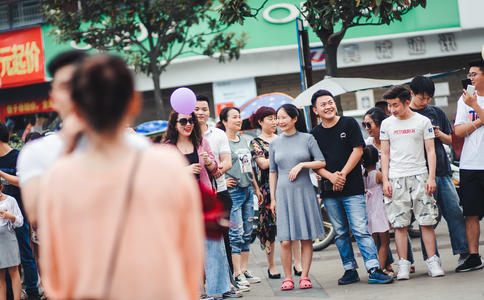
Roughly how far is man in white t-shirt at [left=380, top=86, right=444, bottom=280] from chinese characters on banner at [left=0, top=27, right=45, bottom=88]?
56.1ft

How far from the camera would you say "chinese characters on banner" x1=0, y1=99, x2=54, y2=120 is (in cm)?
2380

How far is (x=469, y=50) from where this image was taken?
22.1 m

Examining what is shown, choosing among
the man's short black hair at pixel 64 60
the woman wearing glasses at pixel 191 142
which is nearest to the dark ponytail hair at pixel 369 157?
the woman wearing glasses at pixel 191 142

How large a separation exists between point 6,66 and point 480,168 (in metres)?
19.0

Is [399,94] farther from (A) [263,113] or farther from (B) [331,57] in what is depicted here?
(B) [331,57]

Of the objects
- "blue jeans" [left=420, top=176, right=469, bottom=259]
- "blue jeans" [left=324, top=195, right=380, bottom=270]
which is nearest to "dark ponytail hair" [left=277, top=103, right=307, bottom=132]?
"blue jeans" [left=324, top=195, right=380, bottom=270]

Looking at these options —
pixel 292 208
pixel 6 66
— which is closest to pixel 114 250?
pixel 292 208

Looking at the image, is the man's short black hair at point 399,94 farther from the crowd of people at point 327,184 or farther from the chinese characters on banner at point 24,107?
the chinese characters on banner at point 24,107

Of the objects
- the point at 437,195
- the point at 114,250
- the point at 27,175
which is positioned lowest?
the point at 437,195

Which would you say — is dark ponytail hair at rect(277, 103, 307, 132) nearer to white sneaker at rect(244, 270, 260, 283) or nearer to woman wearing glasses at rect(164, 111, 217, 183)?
woman wearing glasses at rect(164, 111, 217, 183)

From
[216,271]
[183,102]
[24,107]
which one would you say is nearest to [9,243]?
[216,271]

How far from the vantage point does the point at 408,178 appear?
7188 mm

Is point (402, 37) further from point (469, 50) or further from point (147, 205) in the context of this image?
point (147, 205)

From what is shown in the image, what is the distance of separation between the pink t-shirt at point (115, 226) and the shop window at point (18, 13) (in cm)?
2218
